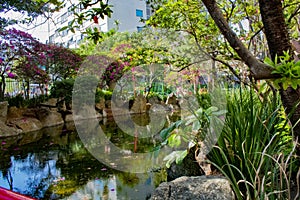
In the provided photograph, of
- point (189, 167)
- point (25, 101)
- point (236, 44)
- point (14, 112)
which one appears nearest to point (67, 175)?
point (189, 167)

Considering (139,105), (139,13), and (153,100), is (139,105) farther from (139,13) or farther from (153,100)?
(139,13)

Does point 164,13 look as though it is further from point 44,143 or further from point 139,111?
point 139,111

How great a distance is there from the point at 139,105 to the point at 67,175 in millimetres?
6492

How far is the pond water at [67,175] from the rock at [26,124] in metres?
1.58

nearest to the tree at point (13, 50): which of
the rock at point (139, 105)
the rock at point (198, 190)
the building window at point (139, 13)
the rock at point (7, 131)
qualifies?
the rock at point (7, 131)

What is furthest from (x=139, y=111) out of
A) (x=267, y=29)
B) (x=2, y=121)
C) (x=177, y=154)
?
(x=267, y=29)

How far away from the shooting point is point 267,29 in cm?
94

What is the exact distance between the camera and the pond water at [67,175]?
7.78ft

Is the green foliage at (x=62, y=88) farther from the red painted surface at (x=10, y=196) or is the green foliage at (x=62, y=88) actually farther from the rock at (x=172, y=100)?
the red painted surface at (x=10, y=196)

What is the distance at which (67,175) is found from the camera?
2.87m

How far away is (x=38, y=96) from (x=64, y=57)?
1.32 m

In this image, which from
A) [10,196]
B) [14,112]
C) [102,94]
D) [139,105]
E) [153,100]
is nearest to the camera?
[10,196]

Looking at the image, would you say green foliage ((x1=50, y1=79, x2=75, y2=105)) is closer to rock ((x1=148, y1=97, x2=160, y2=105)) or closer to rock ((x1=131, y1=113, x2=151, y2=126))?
rock ((x1=131, y1=113, x2=151, y2=126))

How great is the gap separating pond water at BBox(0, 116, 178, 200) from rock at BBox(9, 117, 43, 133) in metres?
1.58
